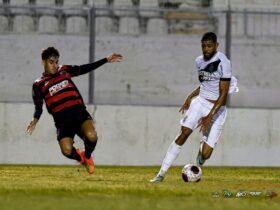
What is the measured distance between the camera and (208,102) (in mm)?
13805

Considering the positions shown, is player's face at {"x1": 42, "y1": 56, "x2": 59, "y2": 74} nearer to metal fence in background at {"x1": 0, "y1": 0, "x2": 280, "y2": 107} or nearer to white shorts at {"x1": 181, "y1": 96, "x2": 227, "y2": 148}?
white shorts at {"x1": 181, "y1": 96, "x2": 227, "y2": 148}

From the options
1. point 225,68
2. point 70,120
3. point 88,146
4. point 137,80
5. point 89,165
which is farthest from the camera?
point 137,80

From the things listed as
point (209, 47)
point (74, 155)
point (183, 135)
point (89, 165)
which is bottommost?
point (89, 165)

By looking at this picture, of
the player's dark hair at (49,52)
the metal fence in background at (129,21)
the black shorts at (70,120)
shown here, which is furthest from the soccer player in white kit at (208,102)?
the metal fence in background at (129,21)

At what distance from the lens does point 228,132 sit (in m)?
18.7

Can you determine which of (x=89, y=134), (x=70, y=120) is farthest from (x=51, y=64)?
(x=89, y=134)

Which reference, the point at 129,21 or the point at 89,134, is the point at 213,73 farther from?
the point at 129,21

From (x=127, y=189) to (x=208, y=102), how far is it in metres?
2.25

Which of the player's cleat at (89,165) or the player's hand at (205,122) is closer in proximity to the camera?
the player's hand at (205,122)

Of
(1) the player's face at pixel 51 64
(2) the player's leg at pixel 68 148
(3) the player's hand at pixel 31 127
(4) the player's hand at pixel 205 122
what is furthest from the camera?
(2) the player's leg at pixel 68 148

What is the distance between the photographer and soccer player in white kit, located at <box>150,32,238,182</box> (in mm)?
13422

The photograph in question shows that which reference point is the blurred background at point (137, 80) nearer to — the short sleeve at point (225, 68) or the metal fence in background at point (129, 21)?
the metal fence in background at point (129, 21)

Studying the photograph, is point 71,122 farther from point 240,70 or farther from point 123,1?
point 123,1

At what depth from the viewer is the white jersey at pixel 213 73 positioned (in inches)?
533
